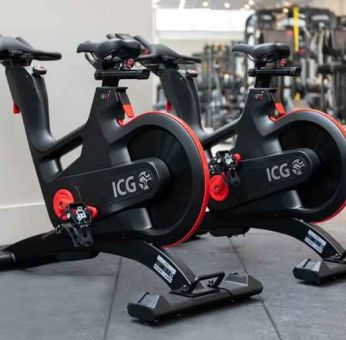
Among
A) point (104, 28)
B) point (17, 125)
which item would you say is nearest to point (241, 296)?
point (17, 125)

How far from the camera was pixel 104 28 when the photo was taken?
4.10 m

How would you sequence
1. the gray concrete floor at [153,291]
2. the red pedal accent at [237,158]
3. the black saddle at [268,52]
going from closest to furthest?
the gray concrete floor at [153,291]
the black saddle at [268,52]
the red pedal accent at [237,158]

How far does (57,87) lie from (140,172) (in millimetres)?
1359

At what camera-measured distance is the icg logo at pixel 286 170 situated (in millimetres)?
3316

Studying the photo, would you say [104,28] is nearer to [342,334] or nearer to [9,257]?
[9,257]

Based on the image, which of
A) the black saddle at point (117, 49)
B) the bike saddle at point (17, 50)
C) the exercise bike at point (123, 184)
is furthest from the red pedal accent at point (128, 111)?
the bike saddle at point (17, 50)

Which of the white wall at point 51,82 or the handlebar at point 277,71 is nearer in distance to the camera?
the handlebar at point 277,71

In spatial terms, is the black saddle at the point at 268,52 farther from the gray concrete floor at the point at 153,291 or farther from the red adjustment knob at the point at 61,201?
the red adjustment knob at the point at 61,201

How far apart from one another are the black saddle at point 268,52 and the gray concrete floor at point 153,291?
1003 millimetres

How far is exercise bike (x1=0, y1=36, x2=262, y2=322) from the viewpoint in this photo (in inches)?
106

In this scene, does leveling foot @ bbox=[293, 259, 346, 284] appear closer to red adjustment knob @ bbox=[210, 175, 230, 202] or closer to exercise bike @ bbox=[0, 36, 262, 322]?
exercise bike @ bbox=[0, 36, 262, 322]

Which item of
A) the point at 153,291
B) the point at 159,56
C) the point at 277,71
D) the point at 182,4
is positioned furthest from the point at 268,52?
the point at 182,4

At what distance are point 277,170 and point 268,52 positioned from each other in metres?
0.57

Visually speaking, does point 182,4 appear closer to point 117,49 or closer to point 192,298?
point 117,49
